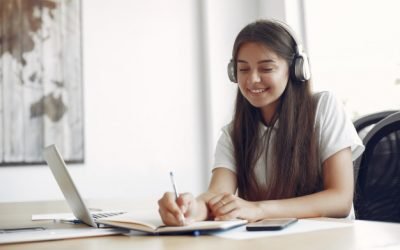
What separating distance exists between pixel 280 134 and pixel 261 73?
18cm

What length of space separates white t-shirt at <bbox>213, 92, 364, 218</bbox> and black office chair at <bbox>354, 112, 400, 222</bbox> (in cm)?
4

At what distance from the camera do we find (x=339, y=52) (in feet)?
10.1

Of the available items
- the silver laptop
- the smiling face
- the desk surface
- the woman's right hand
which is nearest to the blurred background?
the smiling face

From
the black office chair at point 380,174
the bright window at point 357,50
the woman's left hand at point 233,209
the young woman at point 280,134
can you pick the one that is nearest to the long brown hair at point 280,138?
the young woman at point 280,134

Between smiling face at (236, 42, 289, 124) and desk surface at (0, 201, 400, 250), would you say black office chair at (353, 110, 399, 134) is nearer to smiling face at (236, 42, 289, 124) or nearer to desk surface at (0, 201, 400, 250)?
smiling face at (236, 42, 289, 124)

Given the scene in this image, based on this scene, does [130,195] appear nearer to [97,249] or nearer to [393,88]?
[393,88]

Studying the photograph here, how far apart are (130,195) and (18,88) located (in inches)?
35.8

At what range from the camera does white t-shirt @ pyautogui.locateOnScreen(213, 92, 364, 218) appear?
132 centimetres

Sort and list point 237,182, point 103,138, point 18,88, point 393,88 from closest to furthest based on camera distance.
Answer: point 237,182 < point 393,88 < point 18,88 < point 103,138

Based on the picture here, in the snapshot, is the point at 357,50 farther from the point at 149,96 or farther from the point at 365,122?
the point at 365,122

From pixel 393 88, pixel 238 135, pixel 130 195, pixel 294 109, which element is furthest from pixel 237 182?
pixel 130 195

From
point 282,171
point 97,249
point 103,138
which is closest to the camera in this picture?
point 97,249

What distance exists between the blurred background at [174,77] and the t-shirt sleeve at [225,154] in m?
1.40

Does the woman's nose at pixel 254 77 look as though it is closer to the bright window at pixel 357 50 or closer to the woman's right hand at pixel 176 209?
the woman's right hand at pixel 176 209
